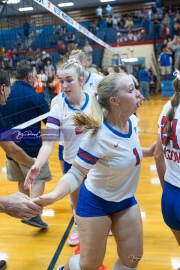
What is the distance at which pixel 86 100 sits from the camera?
2.38 metres

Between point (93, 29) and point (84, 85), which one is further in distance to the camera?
point (93, 29)

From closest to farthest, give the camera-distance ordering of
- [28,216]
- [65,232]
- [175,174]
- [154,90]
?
[28,216]
[175,174]
[65,232]
[154,90]

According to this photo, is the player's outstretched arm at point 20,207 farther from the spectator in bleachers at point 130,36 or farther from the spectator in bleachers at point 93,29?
the spectator in bleachers at point 93,29

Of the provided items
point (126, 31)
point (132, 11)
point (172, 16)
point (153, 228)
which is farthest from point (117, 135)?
point (132, 11)

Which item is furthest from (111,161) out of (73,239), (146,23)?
(146,23)

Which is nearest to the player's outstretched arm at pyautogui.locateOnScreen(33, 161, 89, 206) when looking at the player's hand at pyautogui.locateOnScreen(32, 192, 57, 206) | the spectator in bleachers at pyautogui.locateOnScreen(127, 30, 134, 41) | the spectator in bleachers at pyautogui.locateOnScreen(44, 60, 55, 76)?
the player's hand at pyautogui.locateOnScreen(32, 192, 57, 206)

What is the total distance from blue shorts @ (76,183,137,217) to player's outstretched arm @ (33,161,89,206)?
0.52ft

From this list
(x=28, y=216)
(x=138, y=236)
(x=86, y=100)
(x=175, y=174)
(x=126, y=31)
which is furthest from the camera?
(x=126, y=31)

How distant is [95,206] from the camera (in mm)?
1691

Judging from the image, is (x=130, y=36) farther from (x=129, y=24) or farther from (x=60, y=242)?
(x=60, y=242)

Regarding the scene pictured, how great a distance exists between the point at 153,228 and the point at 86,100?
4.67 feet

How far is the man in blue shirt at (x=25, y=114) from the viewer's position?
9.11ft

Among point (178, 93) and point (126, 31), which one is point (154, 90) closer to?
point (126, 31)

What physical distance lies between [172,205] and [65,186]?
583 millimetres
